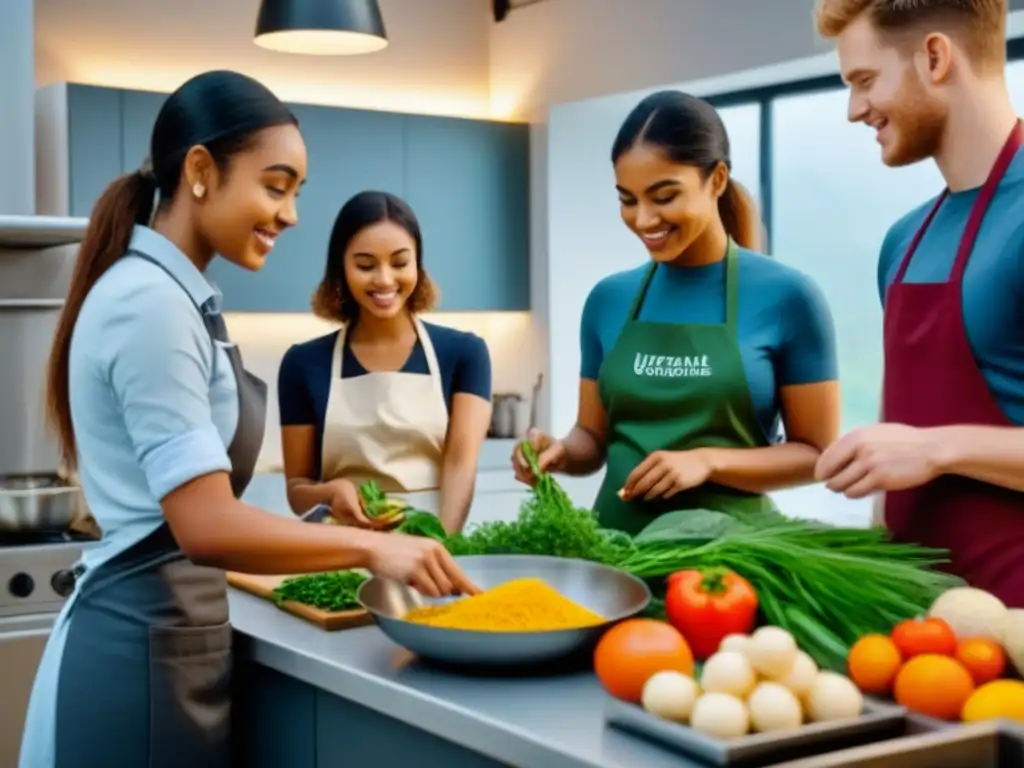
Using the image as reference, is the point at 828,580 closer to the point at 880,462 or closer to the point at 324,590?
the point at 880,462

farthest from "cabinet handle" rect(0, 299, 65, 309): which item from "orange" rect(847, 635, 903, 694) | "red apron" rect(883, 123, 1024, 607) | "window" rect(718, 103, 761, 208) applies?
"orange" rect(847, 635, 903, 694)

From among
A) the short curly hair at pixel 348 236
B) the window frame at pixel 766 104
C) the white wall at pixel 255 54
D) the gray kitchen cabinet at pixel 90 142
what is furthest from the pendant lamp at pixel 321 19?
the window frame at pixel 766 104

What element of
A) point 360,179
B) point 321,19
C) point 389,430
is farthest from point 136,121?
point 389,430

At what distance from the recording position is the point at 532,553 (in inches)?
77.4

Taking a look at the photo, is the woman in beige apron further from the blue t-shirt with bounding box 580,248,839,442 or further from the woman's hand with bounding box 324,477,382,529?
the blue t-shirt with bounding box 580,248,839,442

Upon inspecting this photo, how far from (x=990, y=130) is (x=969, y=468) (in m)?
0.47

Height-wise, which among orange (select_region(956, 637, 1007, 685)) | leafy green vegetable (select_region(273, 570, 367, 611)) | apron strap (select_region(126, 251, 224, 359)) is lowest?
leafy green vegetable (select_region(273, 570, 367, 611))

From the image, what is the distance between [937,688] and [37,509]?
2.76m

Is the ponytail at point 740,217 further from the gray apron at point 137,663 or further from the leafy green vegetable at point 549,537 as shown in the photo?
the gray apron at point 137,663

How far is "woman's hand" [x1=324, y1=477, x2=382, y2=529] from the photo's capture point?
2404 mm

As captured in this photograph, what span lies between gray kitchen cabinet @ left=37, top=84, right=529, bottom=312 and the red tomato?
3.46m

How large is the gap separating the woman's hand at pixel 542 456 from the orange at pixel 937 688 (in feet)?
3.15

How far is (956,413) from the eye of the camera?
182cm

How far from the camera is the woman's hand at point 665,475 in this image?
2.19m
